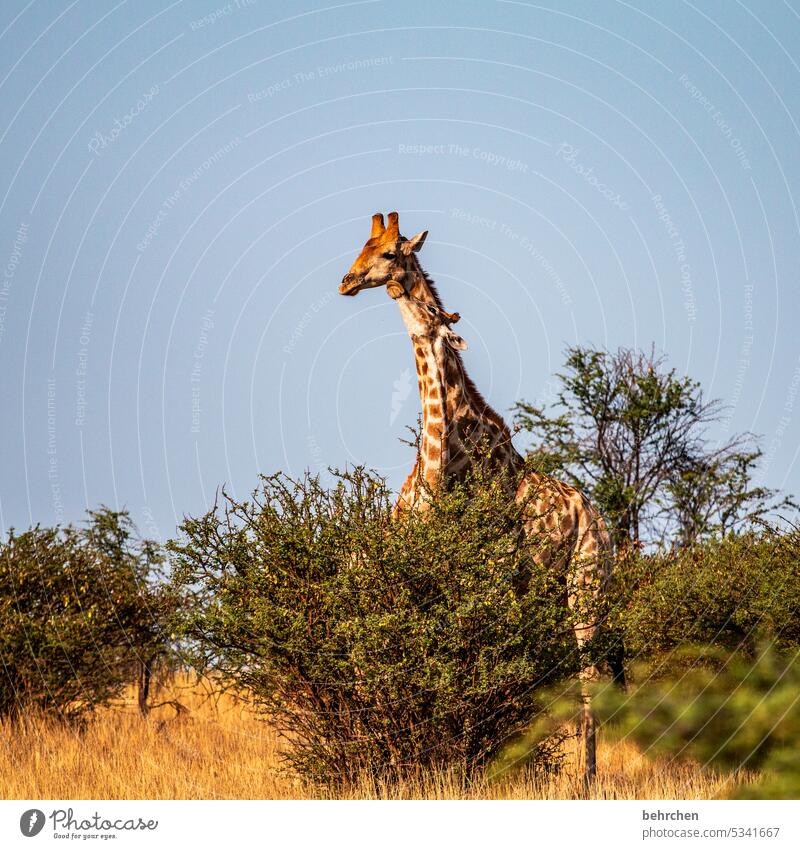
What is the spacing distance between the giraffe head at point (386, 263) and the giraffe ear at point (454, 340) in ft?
2.23

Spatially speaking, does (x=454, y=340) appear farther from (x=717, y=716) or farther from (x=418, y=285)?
(x=717, y=716)

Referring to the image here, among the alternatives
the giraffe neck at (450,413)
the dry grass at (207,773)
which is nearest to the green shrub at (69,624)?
the dry grass at (207,773)

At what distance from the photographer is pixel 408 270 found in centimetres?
1309

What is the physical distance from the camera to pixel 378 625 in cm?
892

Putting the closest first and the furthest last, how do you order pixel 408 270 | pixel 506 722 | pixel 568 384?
1. pixel 506 722
2. pixel 408 270
3. pixel 568 384

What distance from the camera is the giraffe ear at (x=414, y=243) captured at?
13156 millimetres

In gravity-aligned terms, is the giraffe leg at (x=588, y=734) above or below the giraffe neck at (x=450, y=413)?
below

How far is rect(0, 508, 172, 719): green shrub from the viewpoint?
14406 millimetres

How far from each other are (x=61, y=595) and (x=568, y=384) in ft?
46.5
